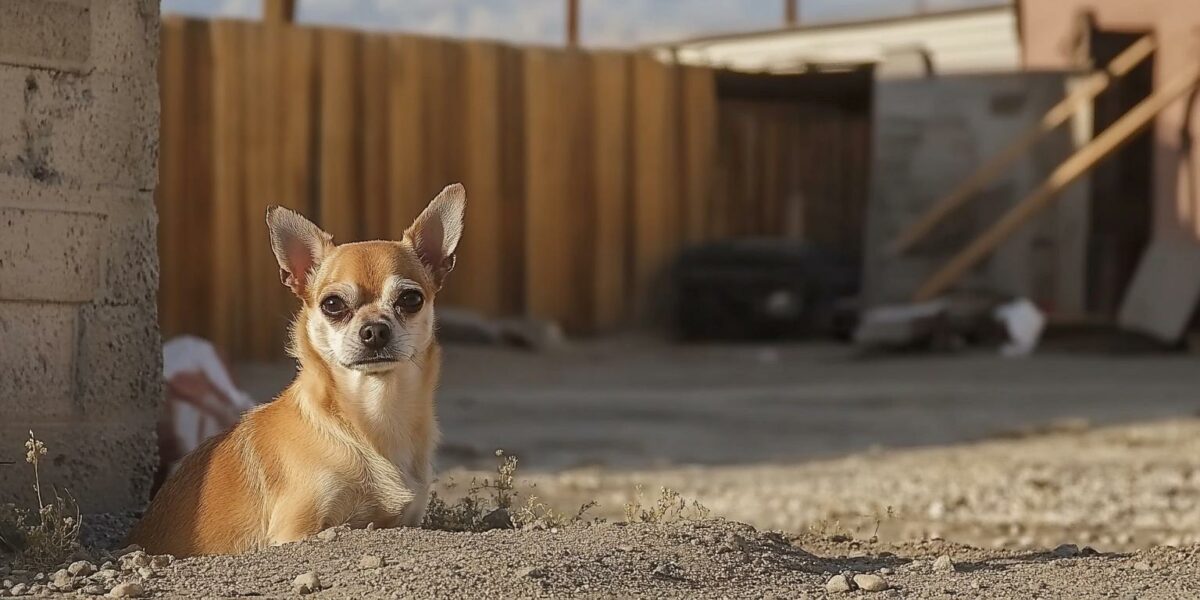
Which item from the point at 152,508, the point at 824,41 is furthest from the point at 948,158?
the point at 152,508

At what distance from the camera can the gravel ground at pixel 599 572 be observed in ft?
12.9

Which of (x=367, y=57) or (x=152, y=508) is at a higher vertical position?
(x=367, y=57)

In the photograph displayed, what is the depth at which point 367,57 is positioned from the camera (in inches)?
578

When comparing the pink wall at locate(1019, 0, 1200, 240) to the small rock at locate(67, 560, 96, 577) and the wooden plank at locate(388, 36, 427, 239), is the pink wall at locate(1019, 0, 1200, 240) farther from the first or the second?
the small rock at locate(67, 560, 96, 577)

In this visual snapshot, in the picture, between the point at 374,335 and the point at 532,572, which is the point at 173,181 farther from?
the point at 532,572

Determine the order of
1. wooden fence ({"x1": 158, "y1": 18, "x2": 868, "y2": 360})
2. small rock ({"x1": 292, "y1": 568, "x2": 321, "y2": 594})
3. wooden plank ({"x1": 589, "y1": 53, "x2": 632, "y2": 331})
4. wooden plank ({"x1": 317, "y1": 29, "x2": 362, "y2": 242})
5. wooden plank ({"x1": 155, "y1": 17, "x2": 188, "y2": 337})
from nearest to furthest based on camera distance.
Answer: small rock ({"x1": 292, "y1": 568, "x2": 321, "y2": 594}) → wooden plank ({"x1": 155, "y1": 17, "x2": 188, "y2": 337}) → wooden fence ({"x1": 158, "y1": 18, "x2": 868, "y2": 360}) → wooden plank ({"x1": 317, "y1": 29, "x2": 362, "y2": 242}) → wooden plank ({"x1": 589, "y1": 53, "x2": 632, "y2": 331})

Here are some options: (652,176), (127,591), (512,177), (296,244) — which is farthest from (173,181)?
(127,591)

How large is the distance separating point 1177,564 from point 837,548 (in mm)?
1162

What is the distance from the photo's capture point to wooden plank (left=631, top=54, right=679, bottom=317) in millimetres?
16688

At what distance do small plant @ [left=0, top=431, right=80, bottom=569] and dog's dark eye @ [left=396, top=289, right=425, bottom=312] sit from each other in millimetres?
1027

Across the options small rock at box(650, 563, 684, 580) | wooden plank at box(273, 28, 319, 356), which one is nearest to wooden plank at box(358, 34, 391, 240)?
wooden plank at box(273, 28, 319, 356)

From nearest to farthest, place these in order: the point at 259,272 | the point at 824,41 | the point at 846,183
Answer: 1. the point at 259,272
2. the point at 846,183
3. the point at 824,41

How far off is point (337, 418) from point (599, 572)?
2.92 feet

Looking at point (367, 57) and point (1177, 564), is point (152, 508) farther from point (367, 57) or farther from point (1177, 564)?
point (367, 57)
